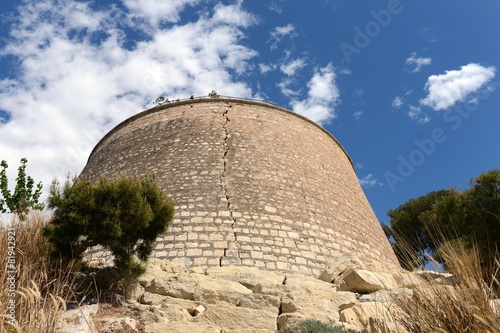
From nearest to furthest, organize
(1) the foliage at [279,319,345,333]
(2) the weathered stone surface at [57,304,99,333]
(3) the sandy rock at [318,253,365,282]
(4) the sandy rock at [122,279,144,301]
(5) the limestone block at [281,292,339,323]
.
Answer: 1. (2) the weathered stone surface at [57,304,99,333]
2. (1) the foliage at [279,319,345,333]
3. (5) the limestone block at [281,292,339,323]
4. (4) the sandy rock at [122,279,144,301]
5. (3) the sandy rock at [318,253,365,282]

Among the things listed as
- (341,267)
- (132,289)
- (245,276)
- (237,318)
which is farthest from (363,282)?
(132,289)

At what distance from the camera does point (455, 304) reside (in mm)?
3434

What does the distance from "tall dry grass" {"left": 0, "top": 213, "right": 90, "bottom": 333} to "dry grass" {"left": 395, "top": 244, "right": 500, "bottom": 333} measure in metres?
2.89

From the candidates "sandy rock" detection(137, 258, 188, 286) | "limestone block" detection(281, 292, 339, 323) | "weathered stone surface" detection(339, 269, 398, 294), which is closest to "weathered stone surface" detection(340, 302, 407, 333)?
"limestone block" detection(281, 292, 339, 323)

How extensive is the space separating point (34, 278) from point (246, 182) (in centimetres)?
579

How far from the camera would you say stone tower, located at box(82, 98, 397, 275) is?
893cm

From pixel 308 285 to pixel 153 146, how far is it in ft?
19.8

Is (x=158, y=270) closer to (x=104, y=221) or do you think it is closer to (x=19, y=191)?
(x=104, y=221)

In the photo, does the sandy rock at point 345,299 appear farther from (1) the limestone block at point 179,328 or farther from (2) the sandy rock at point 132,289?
(2) the sandy rock at point 132,289

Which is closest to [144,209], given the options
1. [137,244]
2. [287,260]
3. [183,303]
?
[137,244]

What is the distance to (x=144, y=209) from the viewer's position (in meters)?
6.28

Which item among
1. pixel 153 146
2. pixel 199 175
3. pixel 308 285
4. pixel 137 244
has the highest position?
pixel 153 146

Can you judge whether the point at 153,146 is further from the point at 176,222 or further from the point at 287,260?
the point at 287,260

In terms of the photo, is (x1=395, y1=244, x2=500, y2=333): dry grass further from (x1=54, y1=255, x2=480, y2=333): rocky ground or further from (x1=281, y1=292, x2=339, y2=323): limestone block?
(x1=281, y1=292, x2=339, y2=323): limestone block
